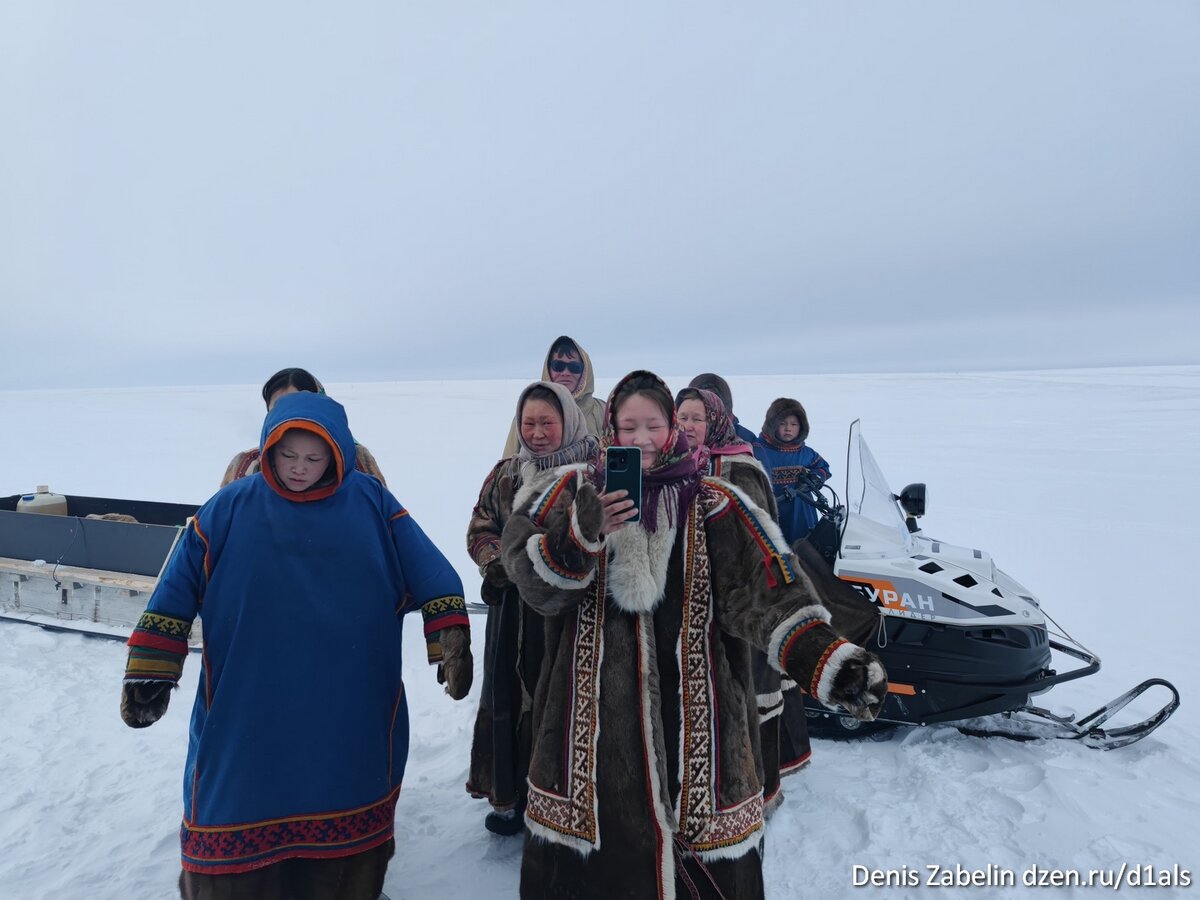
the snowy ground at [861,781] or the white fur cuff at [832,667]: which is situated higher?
the white fur cuff at [832,667]

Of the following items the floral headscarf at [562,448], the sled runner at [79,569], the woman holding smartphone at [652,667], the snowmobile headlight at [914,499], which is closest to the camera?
the woman holding smartphone at [652,667]

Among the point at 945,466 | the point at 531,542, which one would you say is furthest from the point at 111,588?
the point at 945,466

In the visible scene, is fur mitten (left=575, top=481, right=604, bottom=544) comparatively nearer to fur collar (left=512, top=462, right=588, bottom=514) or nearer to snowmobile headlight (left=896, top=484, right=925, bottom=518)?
fur collar (left=512, top=462, right=588, bottom=514)

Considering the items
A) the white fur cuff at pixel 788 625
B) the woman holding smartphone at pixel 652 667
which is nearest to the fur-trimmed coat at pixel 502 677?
the woman holding smartphone at pixel 652 667

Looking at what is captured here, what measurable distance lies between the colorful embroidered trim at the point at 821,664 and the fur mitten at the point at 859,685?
0.03m

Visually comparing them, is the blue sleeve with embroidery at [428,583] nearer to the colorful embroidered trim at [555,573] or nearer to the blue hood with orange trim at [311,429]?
the blue hood with orange trim at [311,429]

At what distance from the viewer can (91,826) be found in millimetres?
2941

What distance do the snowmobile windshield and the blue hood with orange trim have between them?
8.27 feet

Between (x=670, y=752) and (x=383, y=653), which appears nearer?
(x=670, y=752)

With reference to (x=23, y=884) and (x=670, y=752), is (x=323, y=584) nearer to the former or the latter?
(x=670, y=752)

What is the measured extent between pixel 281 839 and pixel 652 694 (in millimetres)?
1172

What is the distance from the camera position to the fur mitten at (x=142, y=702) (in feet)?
6.15

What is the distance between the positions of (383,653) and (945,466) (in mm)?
15056

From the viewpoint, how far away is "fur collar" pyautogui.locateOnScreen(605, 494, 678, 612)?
1829 mm
